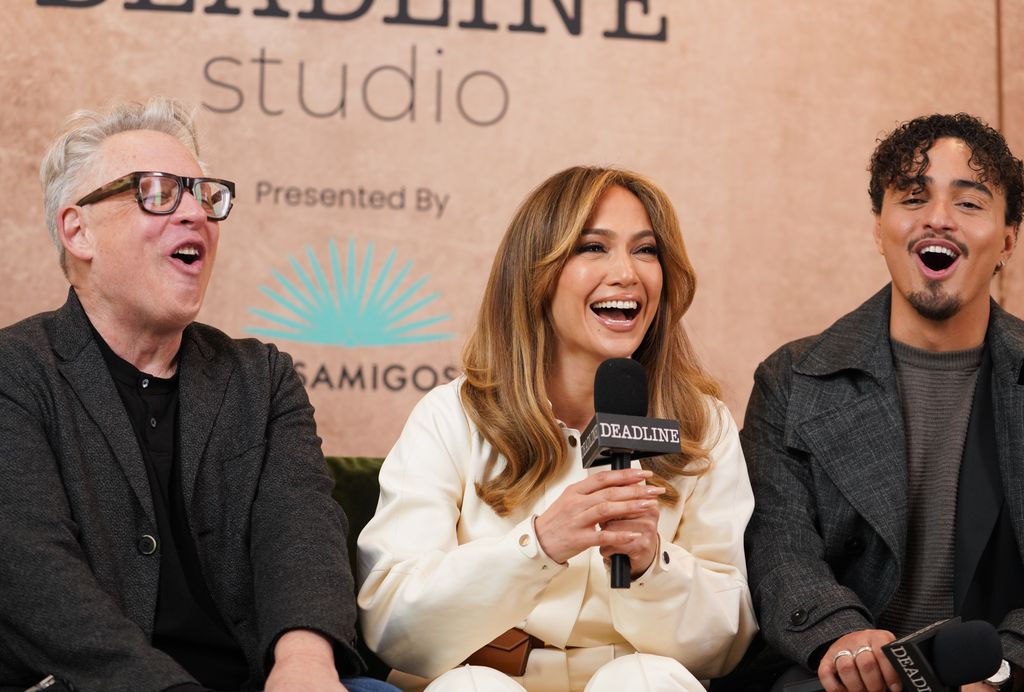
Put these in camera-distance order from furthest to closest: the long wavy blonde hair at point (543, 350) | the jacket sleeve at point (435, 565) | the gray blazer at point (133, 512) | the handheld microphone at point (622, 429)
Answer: the long wavy blonde hair at point (543, 350), the jacket sleeve at point (435, 565), the gray blazer at point (133, 512), the handheld microphone at point (622, 429)

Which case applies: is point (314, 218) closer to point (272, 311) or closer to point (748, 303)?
point (272, 311)

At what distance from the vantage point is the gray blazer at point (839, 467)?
2621 mm

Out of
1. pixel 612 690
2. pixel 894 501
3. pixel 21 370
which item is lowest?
pixel 612 690

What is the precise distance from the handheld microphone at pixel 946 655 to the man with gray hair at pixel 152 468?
0.93 meters

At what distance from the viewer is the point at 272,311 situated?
13.5 feet

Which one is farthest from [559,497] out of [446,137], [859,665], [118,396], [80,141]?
[446,137]

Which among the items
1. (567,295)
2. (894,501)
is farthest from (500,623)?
(894,501)

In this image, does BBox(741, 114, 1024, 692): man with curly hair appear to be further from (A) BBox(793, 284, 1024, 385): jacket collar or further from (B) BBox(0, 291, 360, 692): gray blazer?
(B) BBox(0, 291, 360, 692): gray blazer

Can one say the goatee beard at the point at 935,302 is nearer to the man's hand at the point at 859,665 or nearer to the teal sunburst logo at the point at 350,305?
the man's hand at the point at 859,665

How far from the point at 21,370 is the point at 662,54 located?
2718mm

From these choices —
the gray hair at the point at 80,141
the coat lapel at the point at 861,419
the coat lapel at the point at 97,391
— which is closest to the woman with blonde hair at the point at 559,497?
the coat lapel at the point at 861,419

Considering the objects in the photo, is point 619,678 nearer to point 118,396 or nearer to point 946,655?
point 946,655

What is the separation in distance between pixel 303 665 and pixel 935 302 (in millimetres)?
1572

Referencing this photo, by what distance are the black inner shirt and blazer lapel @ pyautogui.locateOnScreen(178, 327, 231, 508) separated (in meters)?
0.03
